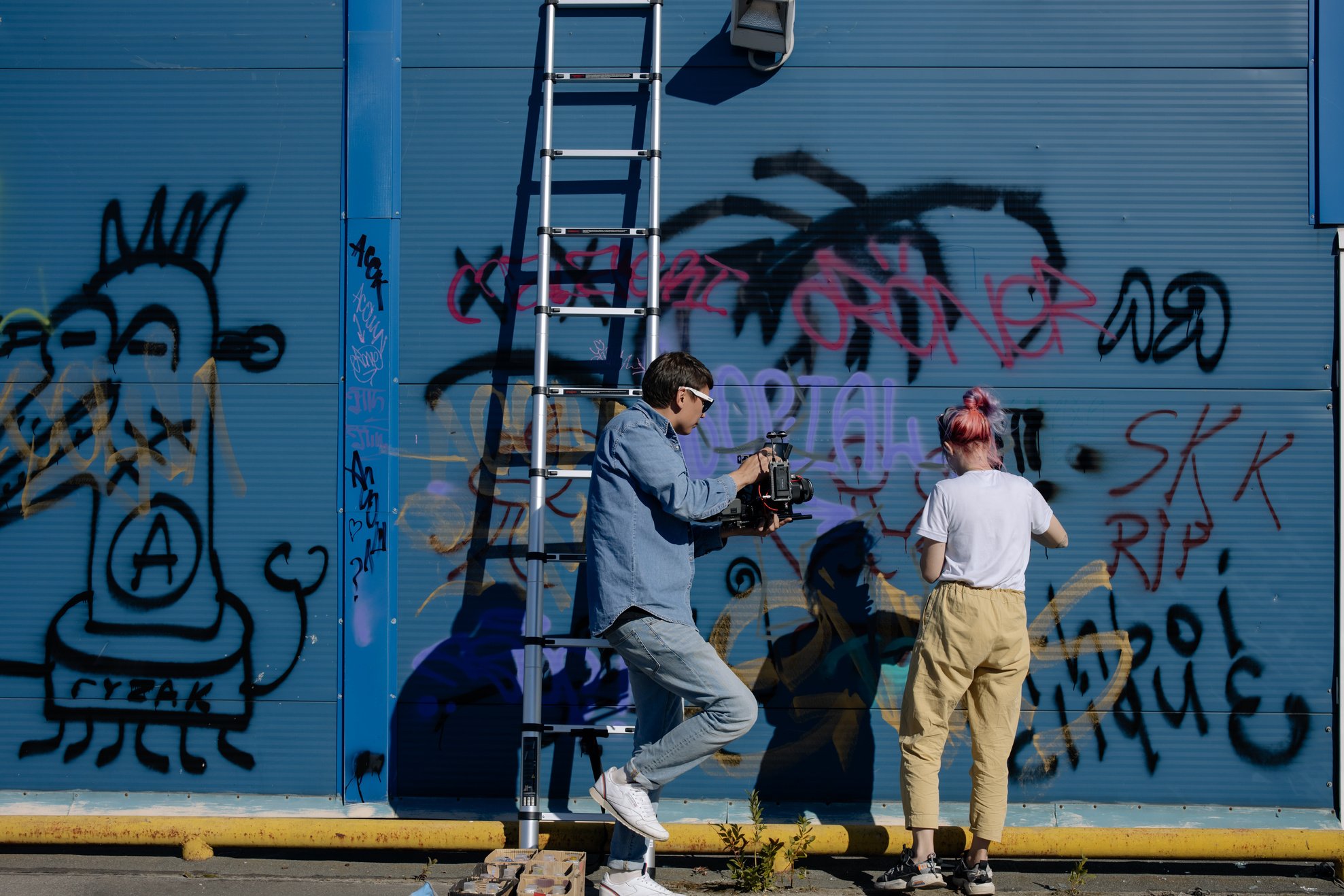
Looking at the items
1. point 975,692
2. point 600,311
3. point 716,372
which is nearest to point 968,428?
point 975,692

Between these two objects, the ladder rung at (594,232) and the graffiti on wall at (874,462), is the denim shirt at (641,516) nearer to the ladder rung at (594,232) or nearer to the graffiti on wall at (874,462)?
the graffiti on wall at (874,462)

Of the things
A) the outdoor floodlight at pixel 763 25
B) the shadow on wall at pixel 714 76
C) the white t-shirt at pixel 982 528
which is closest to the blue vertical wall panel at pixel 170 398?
the shadow on wall at pixel 714 76

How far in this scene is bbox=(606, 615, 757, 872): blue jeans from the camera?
3.65 metres

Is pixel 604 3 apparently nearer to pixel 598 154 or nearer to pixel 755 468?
pixel 598 154

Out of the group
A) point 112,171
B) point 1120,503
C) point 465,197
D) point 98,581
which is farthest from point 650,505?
point 112,171

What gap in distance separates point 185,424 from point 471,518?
136 centimetres

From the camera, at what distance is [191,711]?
472 centimetres

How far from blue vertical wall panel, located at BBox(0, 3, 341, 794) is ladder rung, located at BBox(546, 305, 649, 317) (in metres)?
1.03

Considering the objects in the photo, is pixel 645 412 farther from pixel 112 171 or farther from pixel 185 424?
pixel 112 171

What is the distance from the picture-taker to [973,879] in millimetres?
3967

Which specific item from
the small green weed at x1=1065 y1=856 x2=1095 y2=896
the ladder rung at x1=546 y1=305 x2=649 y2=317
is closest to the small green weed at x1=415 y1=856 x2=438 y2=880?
the ladder rung at x1=546 y1=305 x2=649 y2=317

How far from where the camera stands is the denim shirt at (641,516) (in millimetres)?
3652

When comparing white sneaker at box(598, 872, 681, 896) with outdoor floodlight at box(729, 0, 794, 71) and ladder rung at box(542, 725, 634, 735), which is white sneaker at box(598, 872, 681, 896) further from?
outdoor floodlight at box(729, 0, 794, 71)

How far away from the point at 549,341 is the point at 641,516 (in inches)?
49.3
